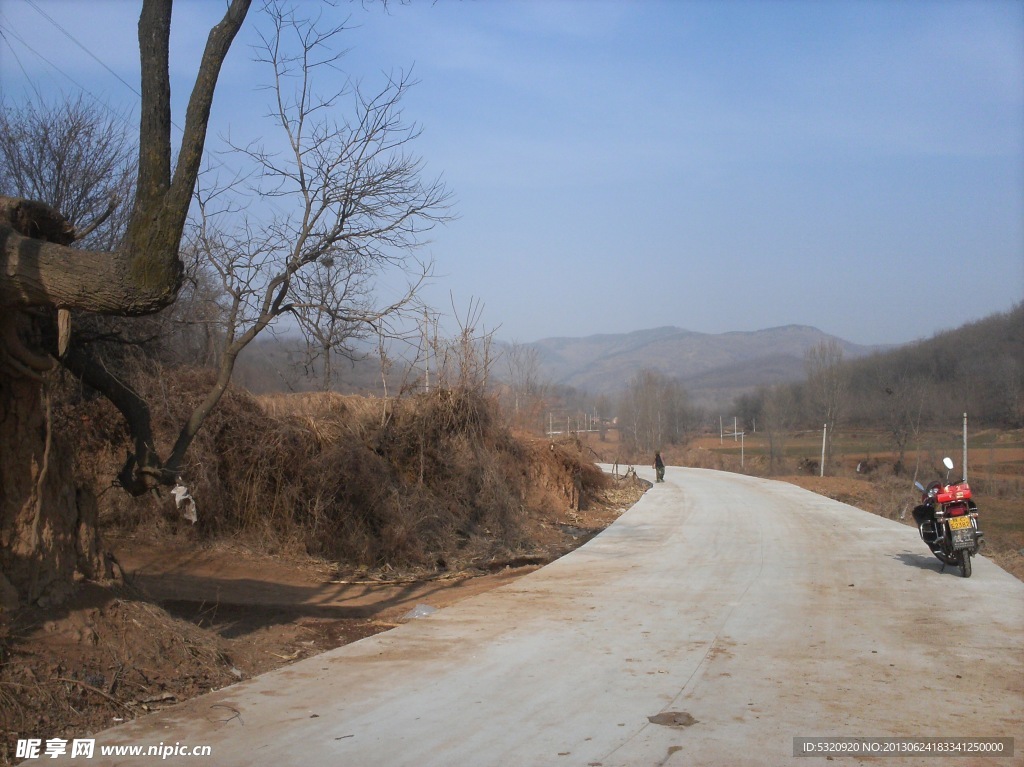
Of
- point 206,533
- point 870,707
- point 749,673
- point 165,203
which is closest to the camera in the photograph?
point 165,203

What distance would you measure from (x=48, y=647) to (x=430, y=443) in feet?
42.2

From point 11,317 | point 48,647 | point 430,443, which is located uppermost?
point 11,317

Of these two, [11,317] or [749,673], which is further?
[749,673]

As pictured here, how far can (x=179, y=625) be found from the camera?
7.30 metres

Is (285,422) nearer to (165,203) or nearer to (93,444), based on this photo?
(93,444)

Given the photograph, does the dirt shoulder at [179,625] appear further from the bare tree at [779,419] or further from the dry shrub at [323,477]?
the bare tree at [779,419]

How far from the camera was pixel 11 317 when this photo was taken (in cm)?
619

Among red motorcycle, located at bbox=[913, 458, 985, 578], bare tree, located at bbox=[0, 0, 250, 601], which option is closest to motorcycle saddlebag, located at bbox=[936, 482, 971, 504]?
red motorcycle, located at bbox=[913, 458, 985, 578]

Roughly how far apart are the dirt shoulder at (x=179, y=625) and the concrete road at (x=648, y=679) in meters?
0.42

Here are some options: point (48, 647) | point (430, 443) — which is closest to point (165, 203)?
point (48, 647)

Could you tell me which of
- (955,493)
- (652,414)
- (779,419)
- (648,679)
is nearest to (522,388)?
(955,493)

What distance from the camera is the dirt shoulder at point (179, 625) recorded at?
5.81 meters

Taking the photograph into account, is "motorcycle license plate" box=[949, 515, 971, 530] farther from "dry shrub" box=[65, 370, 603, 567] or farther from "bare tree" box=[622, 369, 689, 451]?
"bare tree" box=[622, 369, 689, 451]

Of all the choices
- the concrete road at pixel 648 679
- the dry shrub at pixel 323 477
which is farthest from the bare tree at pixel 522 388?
the concrete road at pixel 648 679
